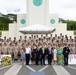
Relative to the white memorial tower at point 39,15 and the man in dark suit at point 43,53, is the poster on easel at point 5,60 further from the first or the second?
the white memorial tower at point 39,15

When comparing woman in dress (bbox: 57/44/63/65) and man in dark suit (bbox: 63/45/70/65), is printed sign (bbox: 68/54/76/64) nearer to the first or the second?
man in dark suit (bbox: 63/45/70/65)

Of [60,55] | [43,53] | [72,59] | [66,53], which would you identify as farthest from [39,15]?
[66,53]

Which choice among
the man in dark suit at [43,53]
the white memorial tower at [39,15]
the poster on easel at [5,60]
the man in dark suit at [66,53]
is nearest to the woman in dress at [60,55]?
the man in dark suit at [66,53]

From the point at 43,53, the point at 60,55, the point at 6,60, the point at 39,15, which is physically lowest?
the point at 6,60

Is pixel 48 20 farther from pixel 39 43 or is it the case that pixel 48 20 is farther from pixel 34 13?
pixel 39 43

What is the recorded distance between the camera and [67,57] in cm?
2802

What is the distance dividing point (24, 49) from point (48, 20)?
724 inches

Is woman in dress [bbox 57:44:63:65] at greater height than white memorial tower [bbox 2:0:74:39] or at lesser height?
lesser

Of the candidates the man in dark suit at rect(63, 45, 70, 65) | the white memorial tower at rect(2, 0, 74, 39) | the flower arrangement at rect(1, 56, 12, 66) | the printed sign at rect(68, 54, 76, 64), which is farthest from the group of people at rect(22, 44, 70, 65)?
the white memorial tower at rect(2, 0, 74, 39)

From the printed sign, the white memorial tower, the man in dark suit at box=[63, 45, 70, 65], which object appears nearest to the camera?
the man in dark suit at box=[63, 45, 70, 65]

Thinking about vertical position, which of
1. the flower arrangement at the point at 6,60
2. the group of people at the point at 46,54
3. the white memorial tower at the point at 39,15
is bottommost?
the flower arrangement at the point at 6,60

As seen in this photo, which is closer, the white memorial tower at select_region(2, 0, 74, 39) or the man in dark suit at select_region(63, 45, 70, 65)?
the man in dark suit at select_region(63, 45, 70, 65)

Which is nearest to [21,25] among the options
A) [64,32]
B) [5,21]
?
[64,32]

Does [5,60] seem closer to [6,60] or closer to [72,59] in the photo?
[6,60]
